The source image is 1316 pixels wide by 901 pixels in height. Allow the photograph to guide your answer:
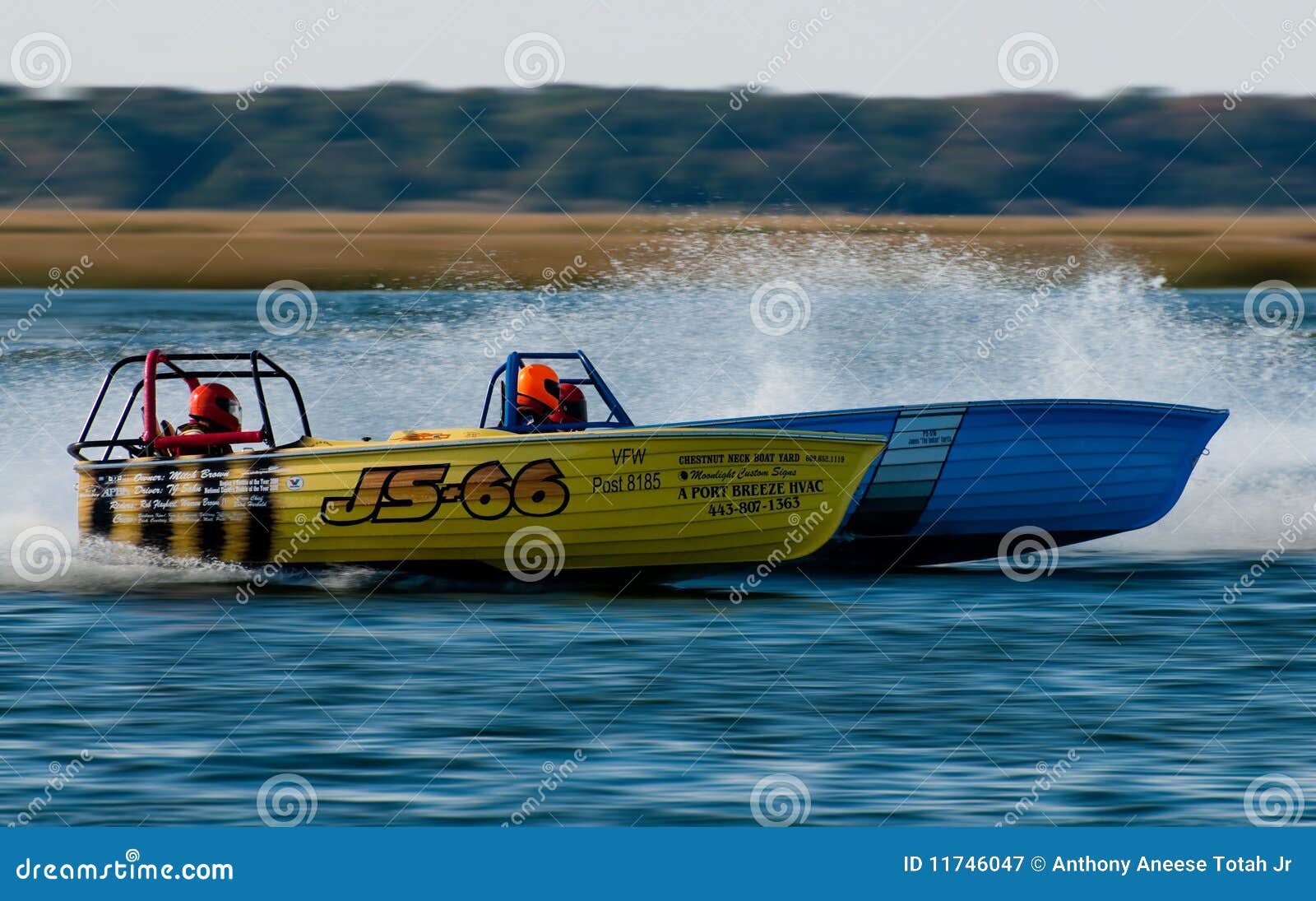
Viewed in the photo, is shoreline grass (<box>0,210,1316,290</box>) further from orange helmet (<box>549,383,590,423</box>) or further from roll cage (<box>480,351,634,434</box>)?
roll cage (<box>480,351,634,434</box>)

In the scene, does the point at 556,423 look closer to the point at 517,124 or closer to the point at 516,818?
the point at 516,818

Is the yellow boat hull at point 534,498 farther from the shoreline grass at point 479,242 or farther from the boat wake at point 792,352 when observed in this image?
the shoreline grass at point 479,242

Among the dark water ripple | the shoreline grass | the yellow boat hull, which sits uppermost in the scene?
the shoreline grass

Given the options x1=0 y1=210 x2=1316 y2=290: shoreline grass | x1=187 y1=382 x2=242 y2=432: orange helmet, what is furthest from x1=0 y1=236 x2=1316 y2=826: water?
x1=0 y1=210 x2=1316 y2=290: shoreline grass

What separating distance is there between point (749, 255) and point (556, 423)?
1976cm

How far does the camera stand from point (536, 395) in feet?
42.9

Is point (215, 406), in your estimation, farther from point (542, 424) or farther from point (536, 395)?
point (542, 424)

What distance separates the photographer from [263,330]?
3025 centimetres

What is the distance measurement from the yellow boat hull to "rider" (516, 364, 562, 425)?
1.96ft

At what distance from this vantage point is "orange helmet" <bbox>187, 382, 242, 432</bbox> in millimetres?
13297

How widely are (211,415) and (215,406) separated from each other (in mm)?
69

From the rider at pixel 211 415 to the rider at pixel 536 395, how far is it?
2.12 meters

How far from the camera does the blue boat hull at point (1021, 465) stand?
13719 millimetres

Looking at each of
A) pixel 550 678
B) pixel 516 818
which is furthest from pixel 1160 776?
pixel 550 678
